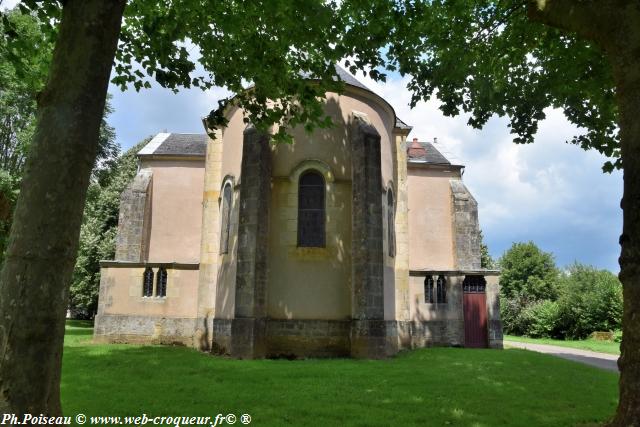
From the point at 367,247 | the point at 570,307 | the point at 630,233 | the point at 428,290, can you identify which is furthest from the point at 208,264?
the point at 570,307

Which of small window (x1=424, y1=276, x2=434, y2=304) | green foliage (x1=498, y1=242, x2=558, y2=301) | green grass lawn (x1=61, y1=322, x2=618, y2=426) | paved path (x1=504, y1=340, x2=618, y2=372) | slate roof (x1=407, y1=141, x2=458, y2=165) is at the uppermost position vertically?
slate roof (x1=407, y1=141, x2=458, y2=165)

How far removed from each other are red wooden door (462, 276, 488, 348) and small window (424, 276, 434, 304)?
153cm

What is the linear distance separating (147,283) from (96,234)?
44.0 feet

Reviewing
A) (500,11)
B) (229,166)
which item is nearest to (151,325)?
(229,166)

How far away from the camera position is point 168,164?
23.6 m

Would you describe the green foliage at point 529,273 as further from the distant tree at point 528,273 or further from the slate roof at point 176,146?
the slate roof at point 176,146

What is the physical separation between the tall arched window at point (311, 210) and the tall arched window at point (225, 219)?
294 centimetres

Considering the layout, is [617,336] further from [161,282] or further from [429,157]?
[161,282]

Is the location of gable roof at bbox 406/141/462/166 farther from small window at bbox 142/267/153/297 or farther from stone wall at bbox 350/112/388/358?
small window at bbox 142/267/153/297

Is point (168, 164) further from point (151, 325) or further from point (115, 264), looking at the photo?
point (151, 325)

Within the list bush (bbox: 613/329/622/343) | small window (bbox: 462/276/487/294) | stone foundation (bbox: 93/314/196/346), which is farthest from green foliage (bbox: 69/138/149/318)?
bush (bbox: 613/329/622/343)

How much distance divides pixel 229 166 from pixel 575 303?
26.3 m

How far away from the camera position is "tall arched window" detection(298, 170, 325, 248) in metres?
15.5

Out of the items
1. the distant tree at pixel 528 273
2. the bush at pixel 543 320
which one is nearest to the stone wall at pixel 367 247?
the bush at pixel 543 320
